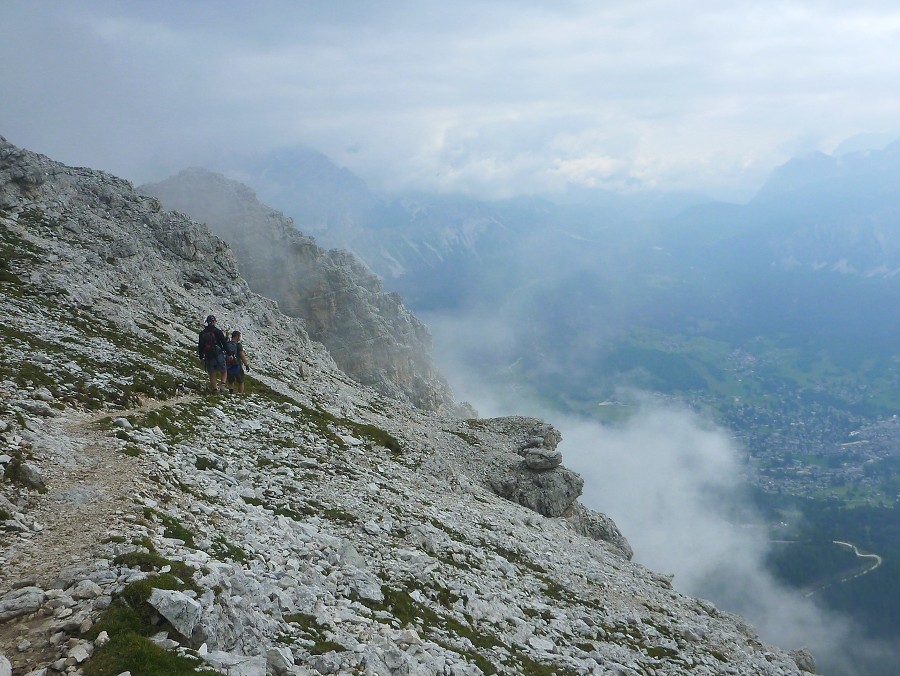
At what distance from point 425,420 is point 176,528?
56132 millimetres

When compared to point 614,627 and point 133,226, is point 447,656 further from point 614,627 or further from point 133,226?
point 133,226

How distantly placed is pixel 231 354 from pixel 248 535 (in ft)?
63.7

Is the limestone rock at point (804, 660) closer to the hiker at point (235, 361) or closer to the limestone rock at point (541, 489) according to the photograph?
the limestone rock at point (541, 489)

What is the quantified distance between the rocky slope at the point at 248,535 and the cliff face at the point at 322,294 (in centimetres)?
5838

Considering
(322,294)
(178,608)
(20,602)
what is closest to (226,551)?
(178,608)

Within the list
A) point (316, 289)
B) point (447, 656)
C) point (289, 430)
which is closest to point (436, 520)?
point (289, 430)

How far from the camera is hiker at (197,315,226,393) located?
33.6m

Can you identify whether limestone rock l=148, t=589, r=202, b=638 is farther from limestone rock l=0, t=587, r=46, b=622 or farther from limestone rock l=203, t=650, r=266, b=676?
limestone rock l=0, t=587, r=46, b=622

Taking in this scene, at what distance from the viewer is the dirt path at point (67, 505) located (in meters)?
12.5

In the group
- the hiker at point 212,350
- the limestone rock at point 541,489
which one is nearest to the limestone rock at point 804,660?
the limestone rock at point 541,489

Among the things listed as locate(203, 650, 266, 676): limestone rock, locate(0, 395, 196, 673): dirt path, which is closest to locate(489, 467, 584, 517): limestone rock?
locate(0, 395, 196, 673): dirt path

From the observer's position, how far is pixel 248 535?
62.9 ft

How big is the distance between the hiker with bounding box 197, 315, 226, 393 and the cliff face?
78681 mm

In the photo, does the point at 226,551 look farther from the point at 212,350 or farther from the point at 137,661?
the point at 212,350
